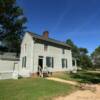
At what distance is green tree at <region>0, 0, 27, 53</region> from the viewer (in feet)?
129

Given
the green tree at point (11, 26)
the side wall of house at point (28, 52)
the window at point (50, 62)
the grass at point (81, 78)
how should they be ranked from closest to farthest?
the grass at point (81, 78), the side wall of house at point (28, 52), the window at point (50, 62), the green tree at point (11, 26)

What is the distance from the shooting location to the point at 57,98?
386 inches

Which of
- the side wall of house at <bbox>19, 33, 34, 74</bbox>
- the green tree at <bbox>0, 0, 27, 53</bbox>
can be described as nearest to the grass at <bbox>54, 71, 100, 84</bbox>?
the side wall of house at <bbox>19, 33, 34, 74</bbox>

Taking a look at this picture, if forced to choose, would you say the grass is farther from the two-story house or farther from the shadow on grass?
the two-story house

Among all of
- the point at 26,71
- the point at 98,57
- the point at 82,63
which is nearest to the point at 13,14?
the point at 26,71

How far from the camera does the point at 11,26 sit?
41469 mm

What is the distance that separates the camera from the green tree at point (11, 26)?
39438mm

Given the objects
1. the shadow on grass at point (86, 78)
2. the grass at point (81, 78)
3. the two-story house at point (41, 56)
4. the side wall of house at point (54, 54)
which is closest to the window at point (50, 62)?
the two-story house at point (41, 56)

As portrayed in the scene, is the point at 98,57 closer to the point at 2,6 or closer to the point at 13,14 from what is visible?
the point at 13,14

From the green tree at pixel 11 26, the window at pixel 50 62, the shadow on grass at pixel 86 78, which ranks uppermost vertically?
the green tree at pixel 11 26

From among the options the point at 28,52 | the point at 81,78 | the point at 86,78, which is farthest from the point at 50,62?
the point at 86,78

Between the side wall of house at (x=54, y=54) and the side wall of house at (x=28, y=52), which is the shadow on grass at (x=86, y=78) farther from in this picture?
the side wall of house at (x=28, y=52)

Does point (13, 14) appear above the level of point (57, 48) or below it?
above

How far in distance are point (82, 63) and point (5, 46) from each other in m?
30.1
